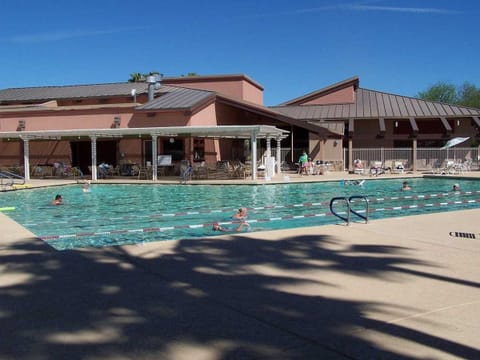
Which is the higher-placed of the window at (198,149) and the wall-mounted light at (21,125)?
the wall-mounted light at (21,125)

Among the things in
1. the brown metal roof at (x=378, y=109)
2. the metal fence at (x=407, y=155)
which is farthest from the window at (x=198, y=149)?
the brown metal roof at (x=378, y=109)

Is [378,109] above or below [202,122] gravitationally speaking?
above

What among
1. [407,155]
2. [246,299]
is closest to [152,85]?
[407,155]

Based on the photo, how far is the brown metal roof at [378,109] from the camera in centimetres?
3344

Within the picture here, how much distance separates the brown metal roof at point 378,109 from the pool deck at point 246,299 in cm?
2744

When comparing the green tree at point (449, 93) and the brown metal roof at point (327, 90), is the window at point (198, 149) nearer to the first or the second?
the brown metal roof at point (327, 90)

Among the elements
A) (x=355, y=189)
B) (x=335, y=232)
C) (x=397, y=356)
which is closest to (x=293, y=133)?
(x=355, y=189)

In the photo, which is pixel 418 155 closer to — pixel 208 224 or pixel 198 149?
pixel 198 149

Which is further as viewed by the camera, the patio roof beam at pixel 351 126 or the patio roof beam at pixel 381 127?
the patio roof beam at pixel 381 127

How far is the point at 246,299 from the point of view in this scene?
4750 millimetres

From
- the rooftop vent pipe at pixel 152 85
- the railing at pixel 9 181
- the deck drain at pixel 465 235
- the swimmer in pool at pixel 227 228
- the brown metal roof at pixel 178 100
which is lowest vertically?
the swimmer in pool at pixel 227 228

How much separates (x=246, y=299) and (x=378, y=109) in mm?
32349

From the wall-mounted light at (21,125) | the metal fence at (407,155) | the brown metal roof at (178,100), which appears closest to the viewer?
the brown metal roof at (178,100)

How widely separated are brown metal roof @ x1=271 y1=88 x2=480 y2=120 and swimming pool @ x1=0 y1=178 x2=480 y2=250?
11282mm
